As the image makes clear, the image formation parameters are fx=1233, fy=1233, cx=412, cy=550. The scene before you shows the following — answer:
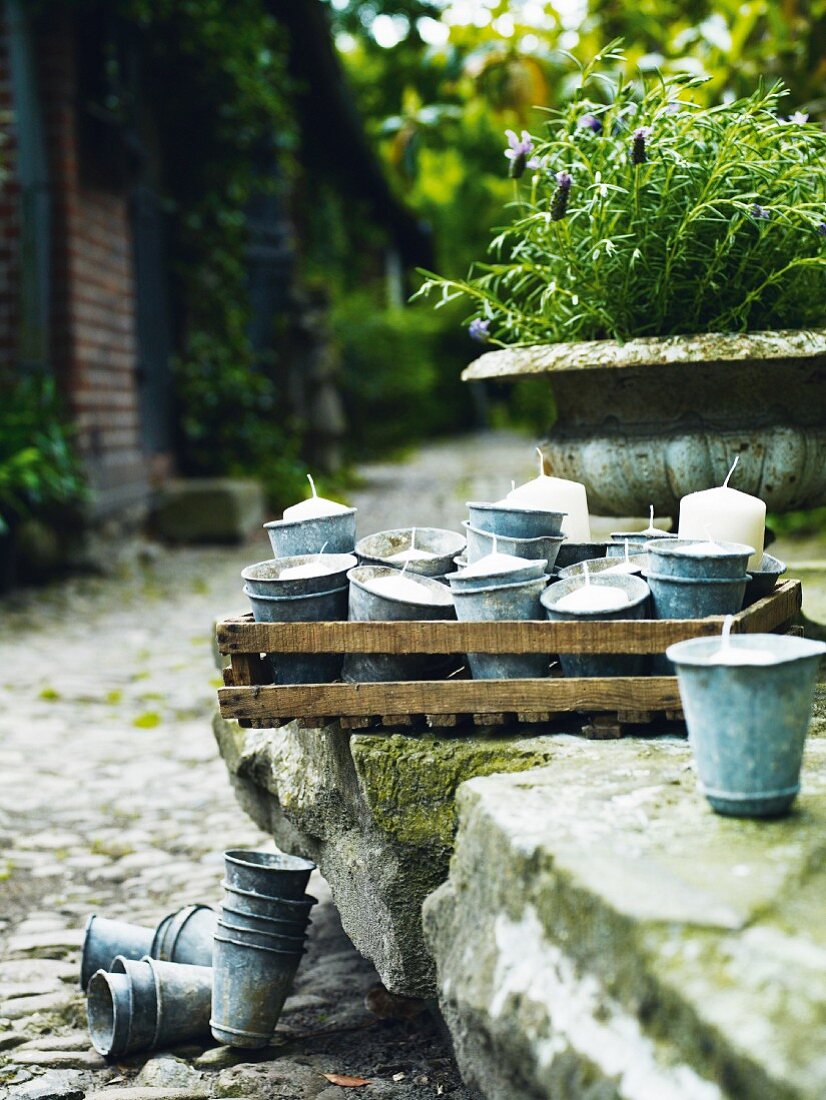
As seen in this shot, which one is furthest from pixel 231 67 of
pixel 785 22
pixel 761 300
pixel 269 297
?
pixel 761 300

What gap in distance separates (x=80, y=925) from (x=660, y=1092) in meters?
1.92

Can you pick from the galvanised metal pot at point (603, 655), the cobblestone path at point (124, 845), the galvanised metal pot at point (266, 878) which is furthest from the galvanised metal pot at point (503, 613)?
the cobblestone path at point (124, 845)

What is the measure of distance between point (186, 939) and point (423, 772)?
0.84 metres

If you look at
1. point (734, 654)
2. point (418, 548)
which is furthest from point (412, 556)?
point (734, 654)

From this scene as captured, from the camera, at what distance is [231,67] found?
9.02 meters

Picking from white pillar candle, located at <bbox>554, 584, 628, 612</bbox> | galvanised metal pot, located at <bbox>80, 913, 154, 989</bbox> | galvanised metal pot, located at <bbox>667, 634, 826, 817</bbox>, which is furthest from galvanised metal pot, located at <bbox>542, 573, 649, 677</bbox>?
galvanised metal pot, located at <bbox>80, 913, 154, 989</bbox>

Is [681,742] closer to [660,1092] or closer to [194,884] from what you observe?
[660,1092]

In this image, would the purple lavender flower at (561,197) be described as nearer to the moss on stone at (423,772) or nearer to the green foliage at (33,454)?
the moss on stone at (423,772)

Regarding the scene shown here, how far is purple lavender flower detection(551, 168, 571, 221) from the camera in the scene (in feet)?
7.62

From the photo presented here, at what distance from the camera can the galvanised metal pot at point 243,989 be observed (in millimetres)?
2158

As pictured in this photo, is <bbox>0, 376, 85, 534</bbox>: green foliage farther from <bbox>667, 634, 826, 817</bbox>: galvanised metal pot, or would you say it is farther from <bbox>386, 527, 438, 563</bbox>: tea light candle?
<bbox>667, 634, 826, 817</bbox>: galvanised metal pot

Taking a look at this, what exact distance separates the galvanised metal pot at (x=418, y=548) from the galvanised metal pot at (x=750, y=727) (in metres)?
0.74

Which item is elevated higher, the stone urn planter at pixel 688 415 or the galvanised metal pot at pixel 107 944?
the stone urn planter at pixel 688 415

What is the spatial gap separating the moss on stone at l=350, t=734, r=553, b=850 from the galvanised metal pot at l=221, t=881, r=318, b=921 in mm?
423
